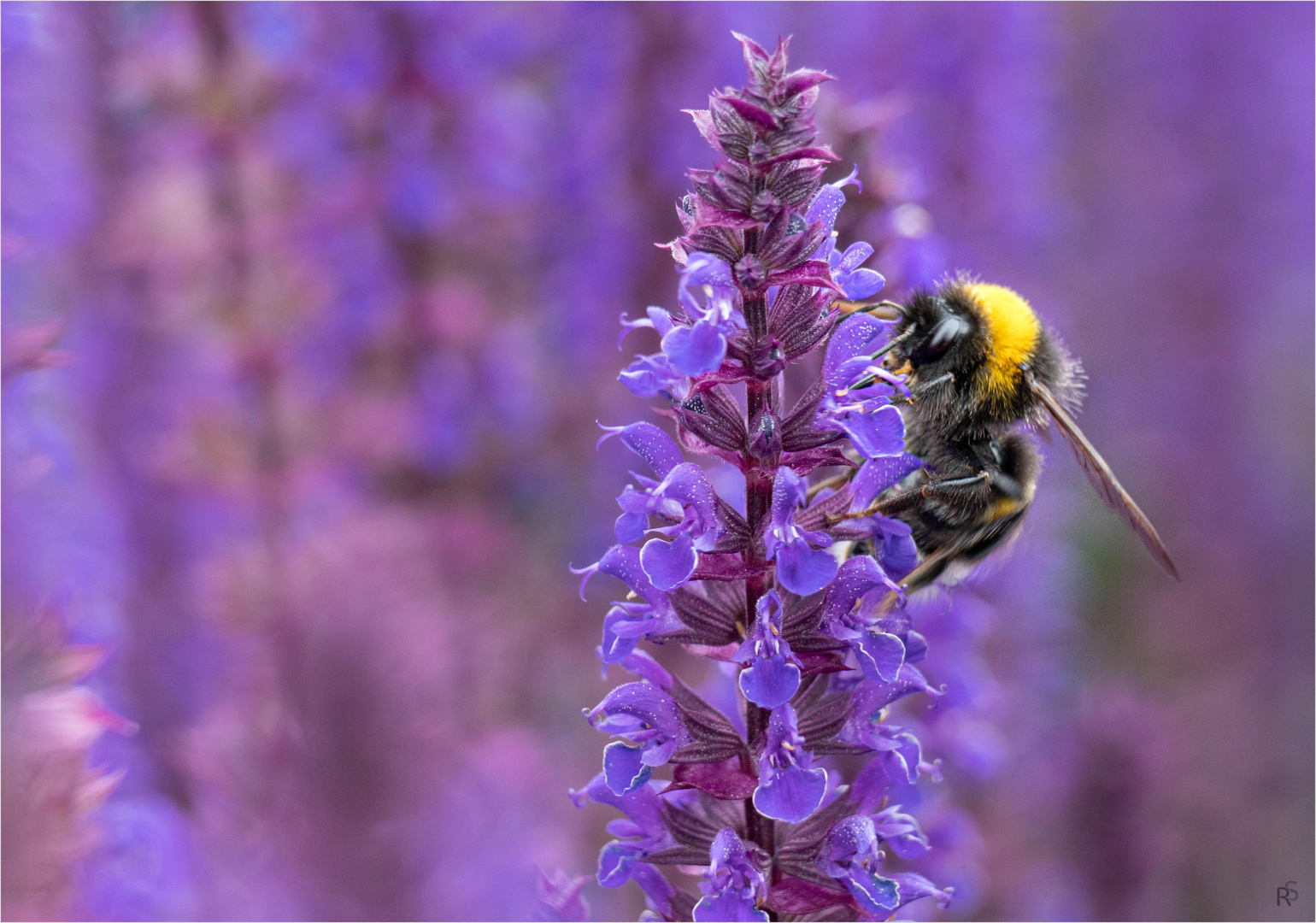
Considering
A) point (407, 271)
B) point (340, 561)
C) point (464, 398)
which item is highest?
point (407, 271)

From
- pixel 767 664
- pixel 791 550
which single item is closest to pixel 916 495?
pixel 791 550

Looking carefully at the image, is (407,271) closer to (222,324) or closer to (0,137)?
(222,324)

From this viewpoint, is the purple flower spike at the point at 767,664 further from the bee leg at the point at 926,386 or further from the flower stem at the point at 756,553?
the bee leg at the point at 926,386

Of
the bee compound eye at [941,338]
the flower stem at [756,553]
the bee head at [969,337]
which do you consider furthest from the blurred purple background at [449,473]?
the flower stem at [756,553]

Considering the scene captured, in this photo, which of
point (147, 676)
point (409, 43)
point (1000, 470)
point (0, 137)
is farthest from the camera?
point (409, 43)

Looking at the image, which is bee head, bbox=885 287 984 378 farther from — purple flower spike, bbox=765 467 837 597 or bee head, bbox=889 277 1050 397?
purple flower spike, bbox=765 467 837 597

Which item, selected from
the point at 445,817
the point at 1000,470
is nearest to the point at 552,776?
the point at 445,817
